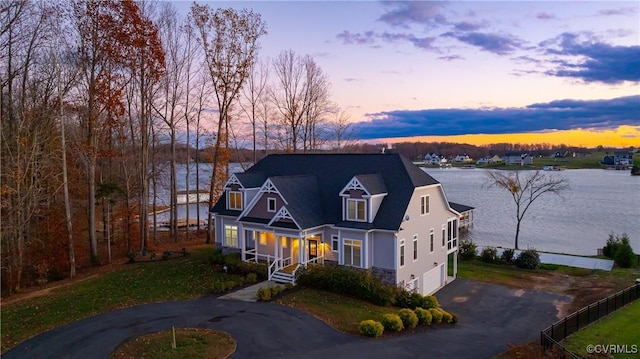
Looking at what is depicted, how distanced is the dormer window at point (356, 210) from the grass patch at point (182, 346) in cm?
914

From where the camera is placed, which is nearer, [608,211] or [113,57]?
[113,57]

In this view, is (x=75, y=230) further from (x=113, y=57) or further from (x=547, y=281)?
(x=547, y=281)

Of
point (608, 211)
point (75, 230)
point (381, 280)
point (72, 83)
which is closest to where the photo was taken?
point (381, 280)

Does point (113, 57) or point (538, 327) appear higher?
point (113, 57)

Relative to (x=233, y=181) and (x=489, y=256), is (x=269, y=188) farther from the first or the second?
(x=489, y=256)

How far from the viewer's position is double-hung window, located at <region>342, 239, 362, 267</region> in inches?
855

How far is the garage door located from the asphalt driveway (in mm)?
2694

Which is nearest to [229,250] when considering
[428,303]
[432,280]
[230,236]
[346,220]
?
[230,236]

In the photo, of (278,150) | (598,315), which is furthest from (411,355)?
(278,150)

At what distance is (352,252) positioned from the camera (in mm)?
21875

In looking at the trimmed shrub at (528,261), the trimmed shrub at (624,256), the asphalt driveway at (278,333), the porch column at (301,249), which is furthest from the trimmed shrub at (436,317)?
the trimmed shrub at (624,256)

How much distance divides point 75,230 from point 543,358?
2849 centimetres

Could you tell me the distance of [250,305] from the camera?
1902cm

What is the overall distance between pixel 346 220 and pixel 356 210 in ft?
2.60
